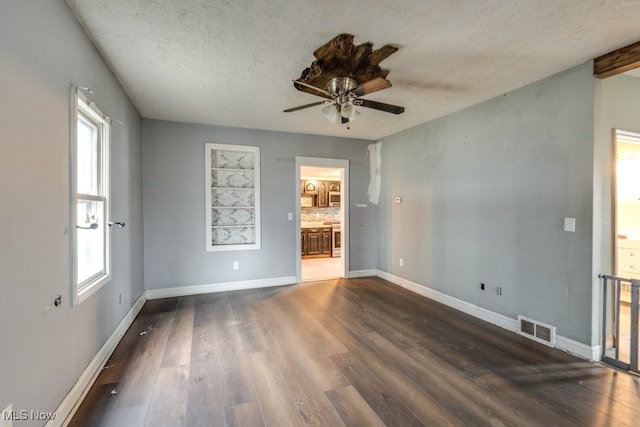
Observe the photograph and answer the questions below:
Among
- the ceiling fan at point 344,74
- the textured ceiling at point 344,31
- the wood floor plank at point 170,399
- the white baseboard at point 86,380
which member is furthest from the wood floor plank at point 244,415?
the textured ceiling at point 344,31

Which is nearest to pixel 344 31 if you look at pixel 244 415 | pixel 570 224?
pixel 570 224

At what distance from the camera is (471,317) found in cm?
331

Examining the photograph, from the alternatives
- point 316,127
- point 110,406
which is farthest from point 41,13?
point 316,127

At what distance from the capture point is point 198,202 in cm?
420

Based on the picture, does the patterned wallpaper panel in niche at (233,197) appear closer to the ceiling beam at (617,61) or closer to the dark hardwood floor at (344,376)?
the dark hardwood floor at (344,376)

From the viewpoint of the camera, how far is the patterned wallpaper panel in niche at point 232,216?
14.3 feet

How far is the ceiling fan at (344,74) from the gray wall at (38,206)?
145 cm

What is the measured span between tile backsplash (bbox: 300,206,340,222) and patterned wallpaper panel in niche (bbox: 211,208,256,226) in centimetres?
341

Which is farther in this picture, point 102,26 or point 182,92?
point 182,92

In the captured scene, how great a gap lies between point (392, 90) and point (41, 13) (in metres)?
2.70

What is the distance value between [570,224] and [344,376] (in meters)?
2.36

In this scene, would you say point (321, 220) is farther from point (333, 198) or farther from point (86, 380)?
point (86, 380)

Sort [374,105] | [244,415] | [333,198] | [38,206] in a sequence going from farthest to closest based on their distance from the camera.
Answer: [333,198]
[374,105]
[244,415]
[38,206]

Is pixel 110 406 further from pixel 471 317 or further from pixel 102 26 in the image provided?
pixel 471 317
